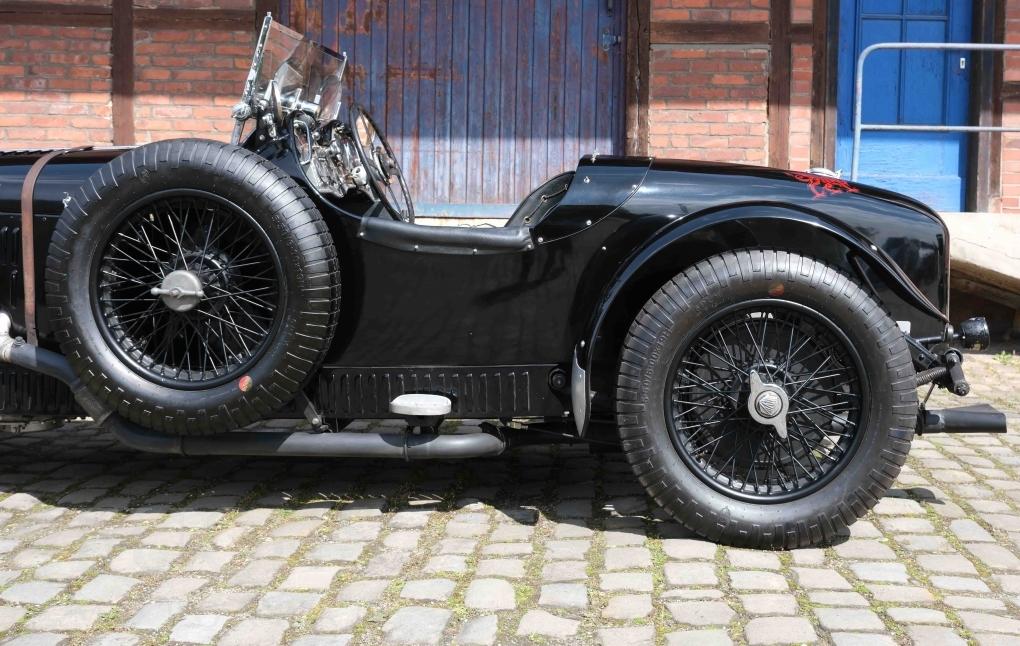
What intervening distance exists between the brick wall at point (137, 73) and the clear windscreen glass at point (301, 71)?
Result: 4.29 meters

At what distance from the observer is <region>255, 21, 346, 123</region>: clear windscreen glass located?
11.7 feet

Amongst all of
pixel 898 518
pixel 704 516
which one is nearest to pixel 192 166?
pixel 704 516

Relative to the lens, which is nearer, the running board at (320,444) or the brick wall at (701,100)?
the running board at (320,444)

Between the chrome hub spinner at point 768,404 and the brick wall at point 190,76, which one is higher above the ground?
the brick wall at point 190,76

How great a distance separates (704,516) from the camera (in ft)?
10.3

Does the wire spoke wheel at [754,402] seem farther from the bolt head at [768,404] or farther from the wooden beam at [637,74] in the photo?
the wooden beam at [637,74]

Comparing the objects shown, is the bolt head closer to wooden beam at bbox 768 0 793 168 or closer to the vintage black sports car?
the vintage black sports car

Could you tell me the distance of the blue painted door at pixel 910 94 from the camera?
8.25 meters

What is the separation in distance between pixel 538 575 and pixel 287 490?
123cm

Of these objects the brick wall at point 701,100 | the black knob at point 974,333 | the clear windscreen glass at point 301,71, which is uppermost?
the brick wall at point 701,100

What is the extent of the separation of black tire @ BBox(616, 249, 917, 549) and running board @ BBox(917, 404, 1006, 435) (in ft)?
0.64

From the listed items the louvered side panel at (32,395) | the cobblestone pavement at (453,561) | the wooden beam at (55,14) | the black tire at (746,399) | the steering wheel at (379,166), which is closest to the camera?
the cobblestone pavement at (453,561)

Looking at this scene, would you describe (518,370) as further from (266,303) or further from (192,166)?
(192,166)

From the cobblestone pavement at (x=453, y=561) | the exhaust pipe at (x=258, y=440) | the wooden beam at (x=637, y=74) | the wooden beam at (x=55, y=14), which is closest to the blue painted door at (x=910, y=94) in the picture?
the wooden beam at (x=637, y=74)
